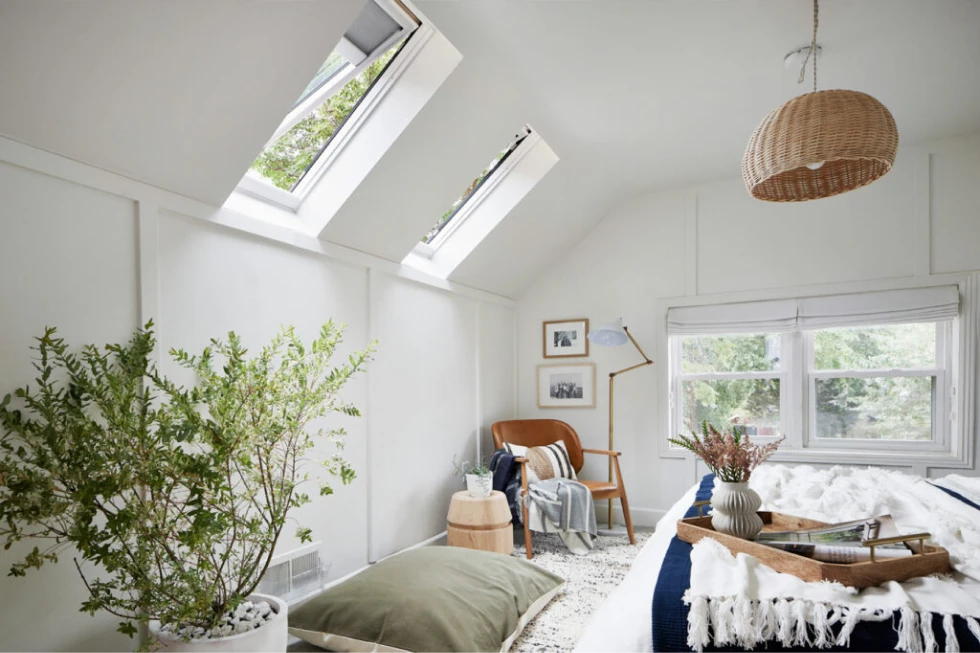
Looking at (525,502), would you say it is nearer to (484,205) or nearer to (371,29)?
(484,205)

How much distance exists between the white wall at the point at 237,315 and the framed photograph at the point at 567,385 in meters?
0.51

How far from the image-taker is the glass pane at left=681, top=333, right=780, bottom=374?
427 cm

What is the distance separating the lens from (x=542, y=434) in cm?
452

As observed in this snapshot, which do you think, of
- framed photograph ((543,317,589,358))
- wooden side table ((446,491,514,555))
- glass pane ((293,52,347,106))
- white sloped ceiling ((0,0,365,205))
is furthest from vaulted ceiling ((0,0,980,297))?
wooden side table ((446,491,514,555))

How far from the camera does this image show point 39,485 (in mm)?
1595

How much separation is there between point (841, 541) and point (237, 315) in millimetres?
2428

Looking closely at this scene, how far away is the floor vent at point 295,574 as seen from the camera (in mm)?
2619

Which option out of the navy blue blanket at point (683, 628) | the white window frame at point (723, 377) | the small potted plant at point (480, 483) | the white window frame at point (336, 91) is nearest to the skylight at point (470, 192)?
the white window frame at point (336, 91)

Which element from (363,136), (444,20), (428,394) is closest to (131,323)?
(363,136)

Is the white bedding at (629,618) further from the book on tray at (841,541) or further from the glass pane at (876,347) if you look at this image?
the glass pane at (876,347)

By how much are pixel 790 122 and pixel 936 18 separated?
1331 millimetres

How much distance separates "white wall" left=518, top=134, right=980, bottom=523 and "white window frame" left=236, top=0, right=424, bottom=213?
2.47m

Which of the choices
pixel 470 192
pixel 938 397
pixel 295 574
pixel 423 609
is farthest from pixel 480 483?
pixel 938 397

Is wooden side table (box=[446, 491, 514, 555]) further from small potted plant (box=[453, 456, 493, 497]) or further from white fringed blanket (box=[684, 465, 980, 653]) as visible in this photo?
white fringed blanket (box=[684, 465, 980, 653])
